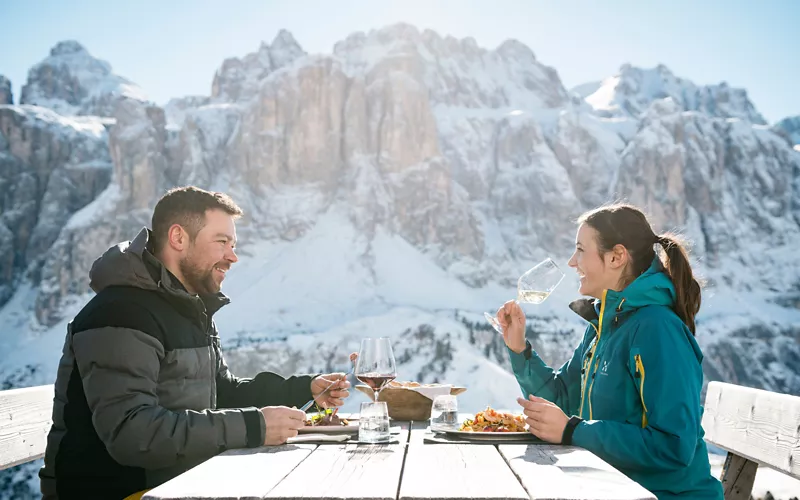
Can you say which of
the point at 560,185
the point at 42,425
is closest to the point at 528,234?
the point at 560,185

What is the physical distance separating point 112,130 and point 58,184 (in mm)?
8071

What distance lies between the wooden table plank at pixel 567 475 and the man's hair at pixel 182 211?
4.98 ft


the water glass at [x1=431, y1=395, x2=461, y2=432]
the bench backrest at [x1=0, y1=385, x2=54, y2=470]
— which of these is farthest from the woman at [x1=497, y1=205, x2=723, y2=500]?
the bench backrest at [x1=0, y1=385, x2=54, y2=470]

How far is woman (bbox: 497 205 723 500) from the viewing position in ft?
7.14

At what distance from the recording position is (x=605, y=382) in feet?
8.02

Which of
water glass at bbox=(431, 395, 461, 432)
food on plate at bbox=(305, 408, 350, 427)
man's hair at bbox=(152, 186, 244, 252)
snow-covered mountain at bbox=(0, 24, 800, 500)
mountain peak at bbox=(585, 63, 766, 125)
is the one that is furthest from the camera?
mountain peak at bbox=(585, 63, 766, 125)

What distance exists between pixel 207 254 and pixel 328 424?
2.81 ft

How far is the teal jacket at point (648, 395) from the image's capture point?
217 cm

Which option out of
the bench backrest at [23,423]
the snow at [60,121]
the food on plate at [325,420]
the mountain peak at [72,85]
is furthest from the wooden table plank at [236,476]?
the mountain peak at [72,85]

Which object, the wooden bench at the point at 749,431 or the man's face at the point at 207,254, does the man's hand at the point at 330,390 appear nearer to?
the man's face at the point at 207,254

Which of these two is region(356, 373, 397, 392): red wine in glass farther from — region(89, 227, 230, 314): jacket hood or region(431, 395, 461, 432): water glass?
region(89, 227, 230, 314): jacket hood

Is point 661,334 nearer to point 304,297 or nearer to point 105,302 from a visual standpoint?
point 105,302

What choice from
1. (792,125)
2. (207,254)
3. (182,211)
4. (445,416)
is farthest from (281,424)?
(792,125)

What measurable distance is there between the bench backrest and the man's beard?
0.78m
